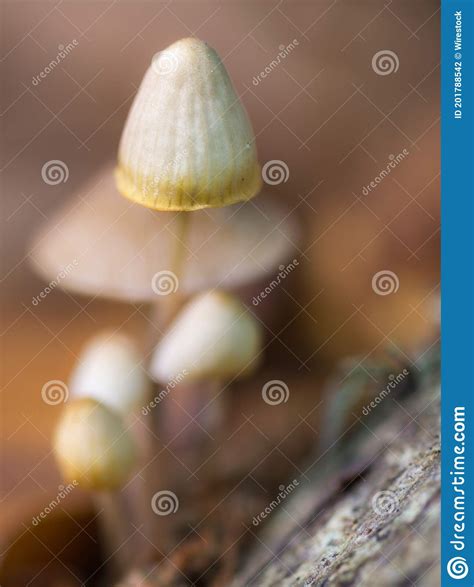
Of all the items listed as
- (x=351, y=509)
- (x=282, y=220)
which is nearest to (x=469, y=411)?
(x=351, y=509)

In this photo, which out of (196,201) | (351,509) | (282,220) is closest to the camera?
(196,201)

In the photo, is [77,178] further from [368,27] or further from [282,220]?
[368,27]

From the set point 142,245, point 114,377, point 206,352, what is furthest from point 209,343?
point 142,245

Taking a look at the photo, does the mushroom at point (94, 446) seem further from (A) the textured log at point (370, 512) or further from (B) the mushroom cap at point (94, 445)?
(A) the textured log at point (370, 512)

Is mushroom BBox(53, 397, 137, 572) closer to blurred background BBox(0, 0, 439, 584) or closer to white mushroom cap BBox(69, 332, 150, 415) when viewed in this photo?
white mushroom cap BBox(69, 332, 150, 415)

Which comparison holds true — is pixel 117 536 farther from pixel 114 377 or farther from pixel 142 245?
pixel 142 245

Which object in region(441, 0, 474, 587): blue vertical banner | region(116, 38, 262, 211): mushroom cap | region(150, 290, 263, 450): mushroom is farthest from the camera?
region(441, 0, 474, 587): blue vertical banner

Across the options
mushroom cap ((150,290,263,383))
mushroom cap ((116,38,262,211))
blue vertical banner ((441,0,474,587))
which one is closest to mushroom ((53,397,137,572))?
mushroom cap ((150,290,263,383))
